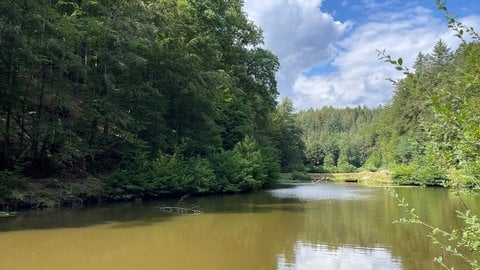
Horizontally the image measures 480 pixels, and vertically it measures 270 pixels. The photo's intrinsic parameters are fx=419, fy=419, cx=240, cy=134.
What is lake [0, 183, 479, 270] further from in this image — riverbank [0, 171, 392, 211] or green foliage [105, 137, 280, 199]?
green foliage [105, 137, 280, 199]

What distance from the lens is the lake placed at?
776 centimetres

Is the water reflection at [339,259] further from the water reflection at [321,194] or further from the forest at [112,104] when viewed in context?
the water reflection at [321,194]

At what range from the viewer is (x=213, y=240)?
10008mm

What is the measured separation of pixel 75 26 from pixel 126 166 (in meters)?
6.19

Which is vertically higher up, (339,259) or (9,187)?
(9,187)

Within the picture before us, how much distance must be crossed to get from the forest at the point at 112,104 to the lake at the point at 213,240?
287cm

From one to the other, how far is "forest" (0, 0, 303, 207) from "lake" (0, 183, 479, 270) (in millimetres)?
2874

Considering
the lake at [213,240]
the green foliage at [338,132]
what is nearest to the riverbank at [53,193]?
the lake at [213,240]

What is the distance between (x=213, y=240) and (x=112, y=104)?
31.5 ft

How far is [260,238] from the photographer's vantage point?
33.8 ft

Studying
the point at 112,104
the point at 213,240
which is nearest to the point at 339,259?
the point at 213,240

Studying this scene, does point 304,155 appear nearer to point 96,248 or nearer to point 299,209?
point 299,209

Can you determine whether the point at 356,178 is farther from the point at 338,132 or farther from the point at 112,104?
the point at 338,132

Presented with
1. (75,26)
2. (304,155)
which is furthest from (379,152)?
(75,26)
